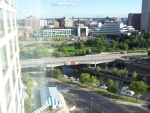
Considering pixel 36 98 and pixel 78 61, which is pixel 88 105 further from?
pixel 78 61

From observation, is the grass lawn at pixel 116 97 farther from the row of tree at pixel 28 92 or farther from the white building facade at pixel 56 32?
the white building facade at pixel 56 32

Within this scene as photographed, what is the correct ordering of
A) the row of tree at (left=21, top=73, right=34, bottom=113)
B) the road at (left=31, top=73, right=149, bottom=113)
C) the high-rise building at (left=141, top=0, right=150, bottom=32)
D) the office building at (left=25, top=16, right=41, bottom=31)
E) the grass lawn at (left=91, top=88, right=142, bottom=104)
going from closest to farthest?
the row of tree at (left=21, top=73, right=34, bottom=113) < the road at (left=31, top=73, right=149, bottom=113) < the grass lawn at (left=91, top=88, right=142, bottom=104) < the office building at (left=25, top=16, right=41, bottom=31) < the high-rise building at (left=141, top=0, right=150, bottom=32)

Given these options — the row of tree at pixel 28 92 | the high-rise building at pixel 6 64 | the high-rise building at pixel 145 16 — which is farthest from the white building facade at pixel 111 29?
the high-rise building at pixel 6 64

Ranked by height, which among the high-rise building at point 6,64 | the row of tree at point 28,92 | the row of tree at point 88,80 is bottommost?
the row of tree at point 88,80

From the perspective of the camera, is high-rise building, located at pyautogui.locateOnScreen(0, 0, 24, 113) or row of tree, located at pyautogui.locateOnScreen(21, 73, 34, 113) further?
row of tree, located at pyautogui.locateOnScreen(21, 73, 34, 113)

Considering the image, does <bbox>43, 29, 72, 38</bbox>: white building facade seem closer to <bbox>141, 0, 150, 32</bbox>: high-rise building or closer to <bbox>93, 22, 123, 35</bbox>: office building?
<bbox>93, 22, 123, 35</bbox>: office building

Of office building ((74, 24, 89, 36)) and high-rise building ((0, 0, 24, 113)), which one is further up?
high-rise building ((0, 0, 24, 113))

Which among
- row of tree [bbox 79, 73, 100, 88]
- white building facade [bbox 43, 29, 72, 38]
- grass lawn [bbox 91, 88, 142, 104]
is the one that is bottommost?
grass lawn [bbox 91, 88, 142, 104]

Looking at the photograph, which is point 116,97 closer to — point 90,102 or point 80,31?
point 90,102

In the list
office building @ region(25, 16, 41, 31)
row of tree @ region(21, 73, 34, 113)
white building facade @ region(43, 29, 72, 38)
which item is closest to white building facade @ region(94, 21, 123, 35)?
white building facade @ region(43, 29, 72, 38)
